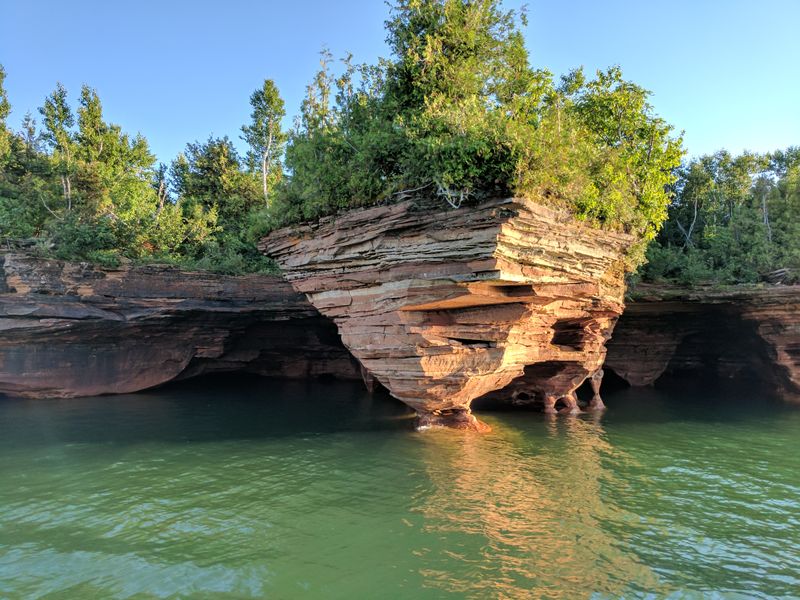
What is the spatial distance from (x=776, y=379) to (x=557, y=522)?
1966 cm

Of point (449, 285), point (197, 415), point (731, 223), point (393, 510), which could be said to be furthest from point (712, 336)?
point (197, 415)

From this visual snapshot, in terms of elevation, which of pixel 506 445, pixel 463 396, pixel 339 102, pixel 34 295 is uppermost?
pixel 339 102

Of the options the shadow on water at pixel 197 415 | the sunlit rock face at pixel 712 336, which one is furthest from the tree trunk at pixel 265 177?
the sunlit rock face at pixel 712 336

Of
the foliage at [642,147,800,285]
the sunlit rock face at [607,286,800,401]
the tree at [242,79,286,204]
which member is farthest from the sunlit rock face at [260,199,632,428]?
the tree at [242,79,286,204]

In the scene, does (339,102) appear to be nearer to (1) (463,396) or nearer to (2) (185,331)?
(1) (463,396)

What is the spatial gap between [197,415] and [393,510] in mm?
11221

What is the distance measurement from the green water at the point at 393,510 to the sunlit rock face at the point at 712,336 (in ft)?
17.2

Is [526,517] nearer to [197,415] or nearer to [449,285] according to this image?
[449,285]

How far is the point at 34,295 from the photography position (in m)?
17.8

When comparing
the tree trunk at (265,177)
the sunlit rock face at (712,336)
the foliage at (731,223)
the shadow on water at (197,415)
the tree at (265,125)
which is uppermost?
the tree at (265,125)

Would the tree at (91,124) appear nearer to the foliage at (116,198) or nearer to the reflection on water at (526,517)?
the foliage at (116,198)

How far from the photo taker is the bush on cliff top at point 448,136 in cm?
1066

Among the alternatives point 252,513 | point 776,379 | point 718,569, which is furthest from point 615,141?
point 252,513

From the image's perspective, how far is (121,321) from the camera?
19.1 meters
